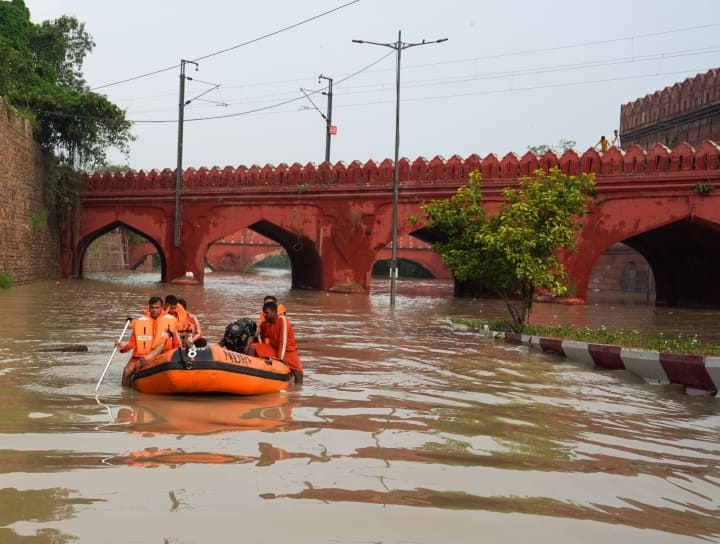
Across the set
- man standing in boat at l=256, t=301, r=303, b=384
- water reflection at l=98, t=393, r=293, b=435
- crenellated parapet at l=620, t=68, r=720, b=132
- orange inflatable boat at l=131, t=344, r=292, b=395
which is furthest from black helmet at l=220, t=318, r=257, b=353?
crenellated parapet at l=620, t=68, r=720, b=132

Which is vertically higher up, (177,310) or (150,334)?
(177,310)

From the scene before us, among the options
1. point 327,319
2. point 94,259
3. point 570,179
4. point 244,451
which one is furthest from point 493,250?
point 94,259

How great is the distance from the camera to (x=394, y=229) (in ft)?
72.3

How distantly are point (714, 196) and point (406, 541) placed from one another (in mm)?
20099

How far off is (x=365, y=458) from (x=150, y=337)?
11.5 feet

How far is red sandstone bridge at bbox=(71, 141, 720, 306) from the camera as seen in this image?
71.5 ft

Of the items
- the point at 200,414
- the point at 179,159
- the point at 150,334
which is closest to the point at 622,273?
the point at 179,159

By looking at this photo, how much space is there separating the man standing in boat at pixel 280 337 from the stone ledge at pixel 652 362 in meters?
3.66

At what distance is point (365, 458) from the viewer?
467 centimetres

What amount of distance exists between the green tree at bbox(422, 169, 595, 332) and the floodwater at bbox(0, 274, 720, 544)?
398 cm

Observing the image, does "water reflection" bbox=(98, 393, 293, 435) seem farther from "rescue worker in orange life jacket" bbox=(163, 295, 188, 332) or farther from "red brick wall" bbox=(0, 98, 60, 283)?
"red brick wall" bbox=(0, 98, 60, 283)

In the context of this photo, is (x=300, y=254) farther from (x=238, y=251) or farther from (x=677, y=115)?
(x=238, y=251)

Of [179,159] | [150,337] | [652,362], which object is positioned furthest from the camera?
[179,159]

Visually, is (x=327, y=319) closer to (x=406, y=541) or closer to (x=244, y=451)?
(x=244, y=451)
